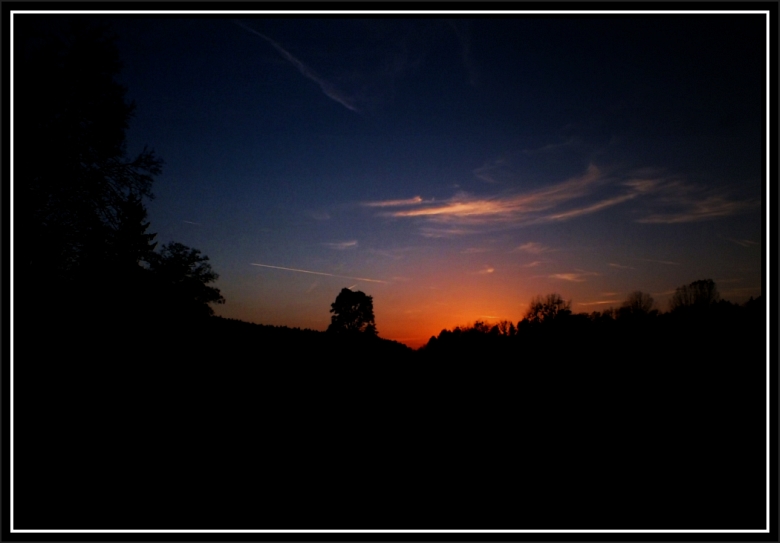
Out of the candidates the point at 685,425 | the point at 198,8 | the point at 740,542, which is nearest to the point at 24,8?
the point at 198,8

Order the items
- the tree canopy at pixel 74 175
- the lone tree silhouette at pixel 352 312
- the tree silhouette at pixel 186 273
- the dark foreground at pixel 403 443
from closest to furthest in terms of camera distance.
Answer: the dark foreground at pixel 403 443 < the tree canopy at pixel 74 175 < the tree silhouette at pixel 186 273 < the lone tree silhouette at pixel 352 312

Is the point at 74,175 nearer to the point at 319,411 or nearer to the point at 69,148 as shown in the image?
the point at 69,148

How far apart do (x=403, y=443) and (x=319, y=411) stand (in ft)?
6.21

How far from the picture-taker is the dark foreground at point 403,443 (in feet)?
13.2

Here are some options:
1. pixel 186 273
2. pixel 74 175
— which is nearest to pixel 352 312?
pixel 186 273

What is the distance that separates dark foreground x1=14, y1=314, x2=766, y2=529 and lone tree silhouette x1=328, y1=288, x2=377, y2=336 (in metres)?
39.5

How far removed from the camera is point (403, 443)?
5.45m

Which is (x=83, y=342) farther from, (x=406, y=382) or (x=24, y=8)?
(x=406, y=382)

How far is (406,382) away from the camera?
869cm

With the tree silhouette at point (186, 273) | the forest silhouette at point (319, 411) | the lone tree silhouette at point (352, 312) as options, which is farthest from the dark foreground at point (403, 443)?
the lone tree silhouette at point (352, 312)

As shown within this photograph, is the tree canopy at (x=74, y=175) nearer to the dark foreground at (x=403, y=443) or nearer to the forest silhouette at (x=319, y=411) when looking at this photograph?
the forest silhouette at (x=319, y=411)

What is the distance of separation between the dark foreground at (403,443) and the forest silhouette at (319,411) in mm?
27

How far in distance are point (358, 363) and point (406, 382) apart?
2.02 meters

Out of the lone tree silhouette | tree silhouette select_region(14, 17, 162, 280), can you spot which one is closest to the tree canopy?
tree silhouette select_region(14, 17, 162, 280)
